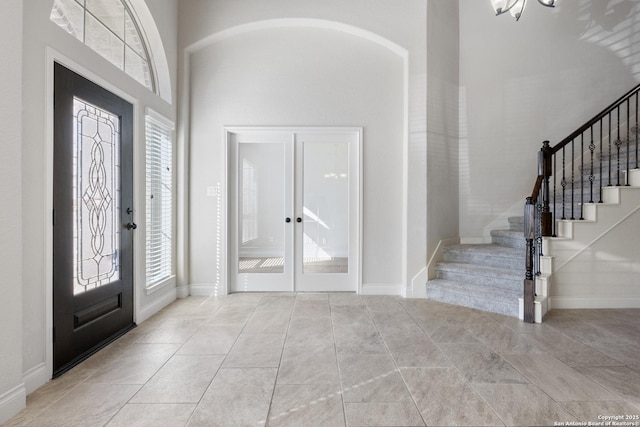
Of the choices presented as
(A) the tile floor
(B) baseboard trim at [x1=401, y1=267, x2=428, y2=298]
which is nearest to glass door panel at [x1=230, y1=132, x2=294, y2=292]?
(A) the tile floor

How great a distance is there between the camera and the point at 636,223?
378cm

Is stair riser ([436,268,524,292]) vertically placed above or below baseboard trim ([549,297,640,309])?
above

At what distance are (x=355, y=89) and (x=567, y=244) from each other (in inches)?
124

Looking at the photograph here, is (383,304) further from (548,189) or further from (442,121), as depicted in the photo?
(442,121)

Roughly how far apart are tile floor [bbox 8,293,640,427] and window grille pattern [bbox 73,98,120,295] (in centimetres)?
68

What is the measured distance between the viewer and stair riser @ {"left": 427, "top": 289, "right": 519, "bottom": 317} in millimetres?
3607

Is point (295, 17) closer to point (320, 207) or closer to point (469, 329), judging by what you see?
point (320, 207)

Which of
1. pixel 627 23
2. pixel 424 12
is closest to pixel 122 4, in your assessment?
pixel 424 12

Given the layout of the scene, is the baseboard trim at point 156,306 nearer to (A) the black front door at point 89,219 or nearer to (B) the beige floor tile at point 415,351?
(A) the black front door at point 89,219

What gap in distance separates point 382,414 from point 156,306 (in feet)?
9.63

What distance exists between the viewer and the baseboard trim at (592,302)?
380cm

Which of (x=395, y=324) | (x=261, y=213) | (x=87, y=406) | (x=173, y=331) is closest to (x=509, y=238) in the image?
(x=395, y=324)

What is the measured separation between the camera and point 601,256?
Result: 149 inches

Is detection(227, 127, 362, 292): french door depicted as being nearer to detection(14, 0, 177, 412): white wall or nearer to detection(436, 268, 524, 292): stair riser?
detection(436, 268, 524, 292): stair riser
